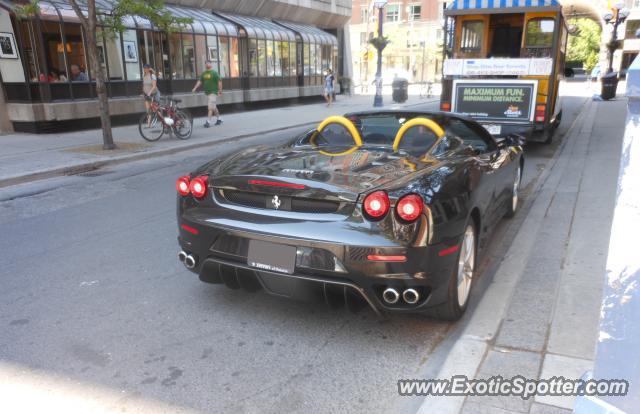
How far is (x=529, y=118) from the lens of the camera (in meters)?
10.6

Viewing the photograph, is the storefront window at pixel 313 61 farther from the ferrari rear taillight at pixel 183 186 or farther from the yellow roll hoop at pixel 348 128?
the ferrari rear taillight at pixel 183 186

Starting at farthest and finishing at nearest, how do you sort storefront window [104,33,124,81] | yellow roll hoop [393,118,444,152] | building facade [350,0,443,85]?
building facade [350,0,443,85], storefront window [104,33,124,81], yellow roll hoop [393,118,444,152]

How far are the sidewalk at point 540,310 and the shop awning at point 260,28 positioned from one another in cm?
1888

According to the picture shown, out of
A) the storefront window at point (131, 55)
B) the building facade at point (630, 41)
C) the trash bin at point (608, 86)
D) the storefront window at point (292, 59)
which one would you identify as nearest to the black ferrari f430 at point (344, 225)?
the storefront window at point (131, 55)

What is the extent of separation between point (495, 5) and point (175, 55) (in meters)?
12.5

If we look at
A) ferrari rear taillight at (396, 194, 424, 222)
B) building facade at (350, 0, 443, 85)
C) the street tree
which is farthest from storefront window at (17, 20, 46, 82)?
building facade at (350, 0, 443, 85)

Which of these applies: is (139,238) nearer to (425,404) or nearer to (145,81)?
(425,404)

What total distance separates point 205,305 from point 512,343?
88.4 inches

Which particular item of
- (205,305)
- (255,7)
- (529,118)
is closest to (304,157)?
(205,305)

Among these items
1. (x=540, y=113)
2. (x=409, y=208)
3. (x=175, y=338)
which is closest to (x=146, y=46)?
(x=540, y=113)

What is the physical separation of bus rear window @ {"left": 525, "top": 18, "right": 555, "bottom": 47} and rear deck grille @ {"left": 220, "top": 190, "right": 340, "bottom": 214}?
9.56 meters

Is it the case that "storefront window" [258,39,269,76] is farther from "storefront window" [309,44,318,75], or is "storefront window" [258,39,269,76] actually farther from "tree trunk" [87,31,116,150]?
"tree trunk" [87,31,116,150]

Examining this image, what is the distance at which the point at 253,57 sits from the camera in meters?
23.5

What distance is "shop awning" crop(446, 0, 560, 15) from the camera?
10562 mm
